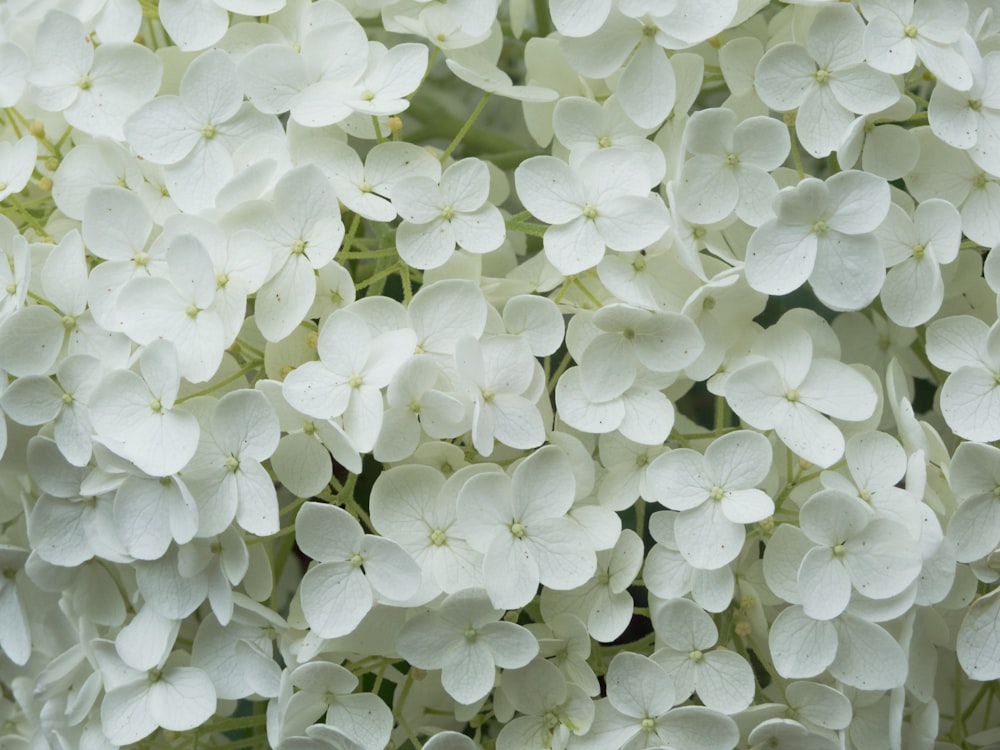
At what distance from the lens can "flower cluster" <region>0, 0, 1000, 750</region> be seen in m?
0.52

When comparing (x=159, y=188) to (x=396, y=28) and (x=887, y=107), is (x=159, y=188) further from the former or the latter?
(x=887, y=107)

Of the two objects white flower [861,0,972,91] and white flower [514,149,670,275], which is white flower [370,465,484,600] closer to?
white flower [514,149,670,275]

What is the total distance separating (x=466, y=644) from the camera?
527 mm

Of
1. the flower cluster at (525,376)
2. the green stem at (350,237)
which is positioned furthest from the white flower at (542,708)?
the green stem at (350,237)

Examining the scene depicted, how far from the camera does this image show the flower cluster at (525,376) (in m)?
0.52

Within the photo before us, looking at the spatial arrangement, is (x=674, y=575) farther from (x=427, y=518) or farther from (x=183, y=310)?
(x=183, y=310)

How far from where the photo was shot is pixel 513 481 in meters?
0.51

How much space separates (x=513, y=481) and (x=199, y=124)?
227 mm

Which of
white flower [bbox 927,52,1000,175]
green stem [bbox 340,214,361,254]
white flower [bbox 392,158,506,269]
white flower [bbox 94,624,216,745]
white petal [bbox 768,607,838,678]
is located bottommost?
white flower [bbox 94,624,216,745]

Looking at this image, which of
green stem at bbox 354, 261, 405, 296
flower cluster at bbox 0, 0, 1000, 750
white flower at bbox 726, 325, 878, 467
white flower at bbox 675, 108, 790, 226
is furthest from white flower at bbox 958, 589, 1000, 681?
green stem at bbox 354, 261, 405, 296

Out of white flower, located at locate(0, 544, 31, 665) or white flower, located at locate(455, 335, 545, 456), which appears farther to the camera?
white flower, located at locate(0, 544, 31, 665)

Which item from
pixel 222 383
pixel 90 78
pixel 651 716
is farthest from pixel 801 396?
pixel 90 78

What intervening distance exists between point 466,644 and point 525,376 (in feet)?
0.41

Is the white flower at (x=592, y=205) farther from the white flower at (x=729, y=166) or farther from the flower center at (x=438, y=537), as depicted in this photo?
the flower center at (x=438, y=537)
